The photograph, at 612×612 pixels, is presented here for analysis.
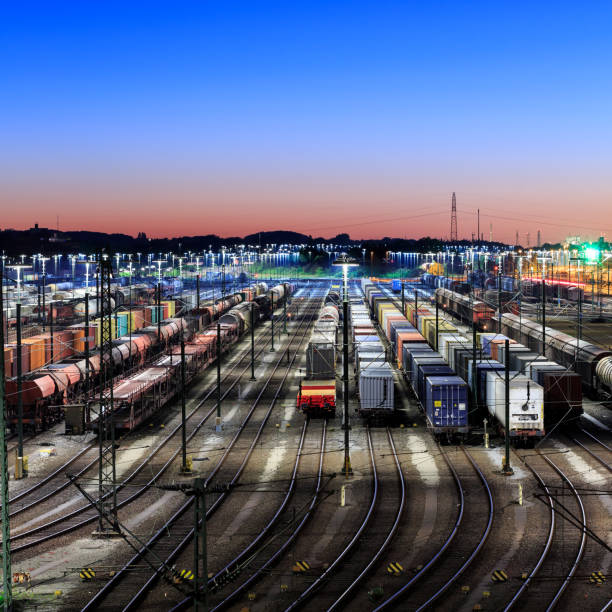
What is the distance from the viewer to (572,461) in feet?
115

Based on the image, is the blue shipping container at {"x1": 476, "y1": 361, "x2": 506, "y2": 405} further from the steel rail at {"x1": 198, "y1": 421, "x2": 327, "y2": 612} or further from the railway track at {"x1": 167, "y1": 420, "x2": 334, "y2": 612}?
the steel rail at {"x1": 198, "y1": 421, "x2": 327, "y2": 612}

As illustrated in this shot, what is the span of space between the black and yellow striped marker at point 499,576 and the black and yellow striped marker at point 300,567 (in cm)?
575

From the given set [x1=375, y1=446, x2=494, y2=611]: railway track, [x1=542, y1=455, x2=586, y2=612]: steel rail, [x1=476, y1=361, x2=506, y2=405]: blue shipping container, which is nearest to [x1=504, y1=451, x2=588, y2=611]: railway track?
[x1=542, y1=455, x2=586, y2=612]: steel rail

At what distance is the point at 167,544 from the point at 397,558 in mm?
7970

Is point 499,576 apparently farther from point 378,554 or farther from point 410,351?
point 410,351

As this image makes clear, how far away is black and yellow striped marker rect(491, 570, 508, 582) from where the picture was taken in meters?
21.5

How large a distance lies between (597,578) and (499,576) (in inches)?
115

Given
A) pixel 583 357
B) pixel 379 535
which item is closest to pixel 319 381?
pixel 583 357

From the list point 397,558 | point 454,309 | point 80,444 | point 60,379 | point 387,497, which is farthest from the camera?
point 454,309

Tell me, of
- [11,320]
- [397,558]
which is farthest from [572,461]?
[11,320]

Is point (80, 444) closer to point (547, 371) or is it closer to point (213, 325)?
point (547, 371)

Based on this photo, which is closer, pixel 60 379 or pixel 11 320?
pixel 60 379

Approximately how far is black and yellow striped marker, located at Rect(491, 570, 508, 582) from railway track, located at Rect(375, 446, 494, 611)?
0.96 meters

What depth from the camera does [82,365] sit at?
4734 cm
